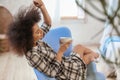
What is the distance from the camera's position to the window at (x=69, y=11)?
4207 millimetres

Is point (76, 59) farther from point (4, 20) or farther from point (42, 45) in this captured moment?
point (4, 20)

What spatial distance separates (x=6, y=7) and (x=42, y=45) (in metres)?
2.64

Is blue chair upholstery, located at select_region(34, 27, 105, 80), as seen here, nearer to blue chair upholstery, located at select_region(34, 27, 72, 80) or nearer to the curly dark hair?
blue chair upholstery, located at select_region(34, 27, 72, 80)

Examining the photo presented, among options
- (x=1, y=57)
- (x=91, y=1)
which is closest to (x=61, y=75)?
(x=91, y=1)

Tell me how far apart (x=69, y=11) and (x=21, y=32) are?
2.68 metres

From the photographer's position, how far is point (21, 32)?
1664 millimetres

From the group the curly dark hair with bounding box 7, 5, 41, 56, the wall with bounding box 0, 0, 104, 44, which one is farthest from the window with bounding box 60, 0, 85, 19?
the curly dark hair with bounding box 7, 5, 41, 56

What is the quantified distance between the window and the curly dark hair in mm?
2494

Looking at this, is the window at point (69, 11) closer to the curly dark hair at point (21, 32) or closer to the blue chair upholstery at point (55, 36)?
the blue chair upholstery at point (55, 36)

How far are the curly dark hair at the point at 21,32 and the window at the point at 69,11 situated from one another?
8.18 feet

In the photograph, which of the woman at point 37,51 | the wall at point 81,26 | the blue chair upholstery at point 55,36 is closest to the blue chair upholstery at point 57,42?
the blue chair upholstery at point 55,36

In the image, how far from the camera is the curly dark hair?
1.65m

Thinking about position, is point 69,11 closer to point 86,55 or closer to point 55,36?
point 55,36

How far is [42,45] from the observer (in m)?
1.79
